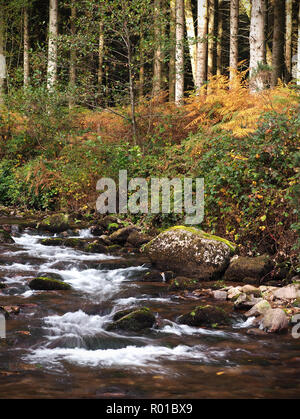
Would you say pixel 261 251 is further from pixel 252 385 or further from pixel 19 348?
pixel 19 348

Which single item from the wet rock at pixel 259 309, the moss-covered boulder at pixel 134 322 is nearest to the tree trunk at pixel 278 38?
the wet rock at pixel 259 309

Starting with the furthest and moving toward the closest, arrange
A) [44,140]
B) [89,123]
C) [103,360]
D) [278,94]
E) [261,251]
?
[44,140], [89,123], [278,94], [261,251], [103,360]

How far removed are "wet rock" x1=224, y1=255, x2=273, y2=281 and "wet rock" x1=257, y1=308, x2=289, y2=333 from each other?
176 centimetres

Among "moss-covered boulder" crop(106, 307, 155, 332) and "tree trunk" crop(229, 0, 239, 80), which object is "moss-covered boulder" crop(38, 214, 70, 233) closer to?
"moss-covered boulder" crop(106, 307, 155, 332)

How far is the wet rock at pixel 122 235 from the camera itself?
11008mm

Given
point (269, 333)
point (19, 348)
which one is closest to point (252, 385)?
point (269, 333)

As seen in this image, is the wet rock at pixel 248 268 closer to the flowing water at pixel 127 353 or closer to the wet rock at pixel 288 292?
the wet rock at pixel 288 292

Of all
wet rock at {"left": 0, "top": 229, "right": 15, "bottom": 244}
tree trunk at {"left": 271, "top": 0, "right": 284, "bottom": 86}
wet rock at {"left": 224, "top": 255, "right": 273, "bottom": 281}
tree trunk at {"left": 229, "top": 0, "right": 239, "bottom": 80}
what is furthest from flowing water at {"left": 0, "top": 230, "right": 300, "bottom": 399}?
tree trunk at {"left": 271, "top": 0, "right": 284, "bottom": 86}

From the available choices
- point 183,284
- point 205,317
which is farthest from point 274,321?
point 183,284

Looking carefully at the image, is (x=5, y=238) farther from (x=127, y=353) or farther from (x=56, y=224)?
(x=127, y=353)

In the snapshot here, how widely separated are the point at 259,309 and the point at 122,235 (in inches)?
211

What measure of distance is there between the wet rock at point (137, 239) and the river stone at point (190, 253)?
165 centimetres

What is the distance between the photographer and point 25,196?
1598 centimetres

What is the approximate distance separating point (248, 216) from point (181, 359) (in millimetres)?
4094
